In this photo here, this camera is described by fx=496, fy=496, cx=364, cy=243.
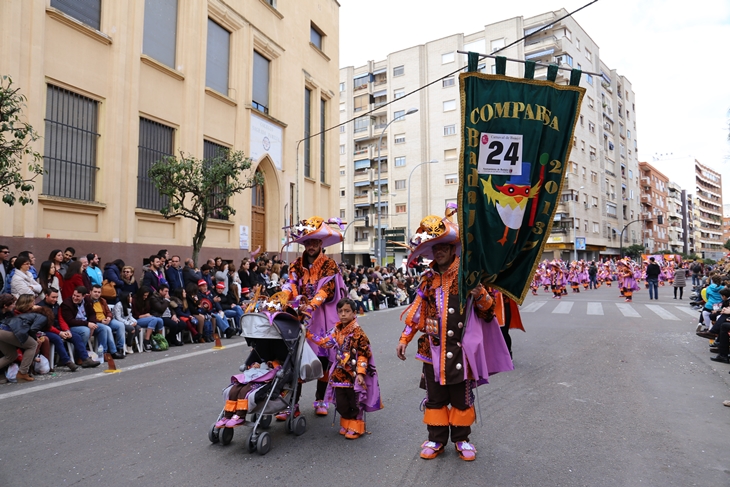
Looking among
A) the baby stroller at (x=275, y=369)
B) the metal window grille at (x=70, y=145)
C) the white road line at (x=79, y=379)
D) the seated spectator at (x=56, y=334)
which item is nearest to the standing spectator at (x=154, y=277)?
the white road line at (x=79, y=379)

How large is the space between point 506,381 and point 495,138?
4.25 m

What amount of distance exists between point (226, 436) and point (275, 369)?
71 centimetres

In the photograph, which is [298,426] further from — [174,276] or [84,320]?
[174,276]

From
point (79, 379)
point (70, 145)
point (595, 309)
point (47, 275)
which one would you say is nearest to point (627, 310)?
point (595, 309)

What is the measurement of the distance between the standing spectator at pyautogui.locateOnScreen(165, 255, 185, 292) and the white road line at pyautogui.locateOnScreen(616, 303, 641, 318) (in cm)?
1323

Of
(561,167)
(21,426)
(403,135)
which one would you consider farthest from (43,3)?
(403,135)

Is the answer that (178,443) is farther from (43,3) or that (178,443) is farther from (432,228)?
(43,3)

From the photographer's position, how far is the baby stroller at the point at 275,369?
14.4ft

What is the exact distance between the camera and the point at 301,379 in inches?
188

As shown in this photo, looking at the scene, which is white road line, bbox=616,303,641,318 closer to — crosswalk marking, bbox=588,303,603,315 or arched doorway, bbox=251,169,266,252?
crosswalk marking, bbox=588,303,603,315

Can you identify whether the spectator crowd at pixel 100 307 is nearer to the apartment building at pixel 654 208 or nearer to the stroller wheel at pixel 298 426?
the stroller wheel at pixel 298 426

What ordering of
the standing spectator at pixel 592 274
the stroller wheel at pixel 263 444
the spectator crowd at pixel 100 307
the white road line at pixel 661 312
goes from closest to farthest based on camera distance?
the stroller wheel at pixel 263 444, the spectator crowd at pixel 100 307, the white road line at pixel 661 312, the standing spectator at pixel 592 274

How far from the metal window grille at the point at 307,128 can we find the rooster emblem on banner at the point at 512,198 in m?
21.9

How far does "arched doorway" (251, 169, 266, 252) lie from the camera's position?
21500 mm
